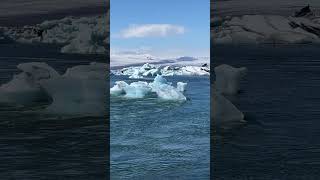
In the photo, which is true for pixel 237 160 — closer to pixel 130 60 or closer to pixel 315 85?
pixel 315 85

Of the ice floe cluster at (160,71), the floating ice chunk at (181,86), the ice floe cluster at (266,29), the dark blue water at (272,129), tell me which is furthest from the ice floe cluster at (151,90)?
the dark blue water at (272,129)

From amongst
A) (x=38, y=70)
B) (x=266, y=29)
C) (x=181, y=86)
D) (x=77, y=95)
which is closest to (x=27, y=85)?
(x=38, y=70)

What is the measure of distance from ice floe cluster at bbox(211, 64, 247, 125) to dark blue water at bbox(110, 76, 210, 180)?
1.16 metres

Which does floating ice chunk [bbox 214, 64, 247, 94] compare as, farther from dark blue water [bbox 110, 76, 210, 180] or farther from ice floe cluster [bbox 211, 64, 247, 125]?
dark blue water [bbox 110, 76, 210, 180]

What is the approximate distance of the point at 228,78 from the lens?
4078mm

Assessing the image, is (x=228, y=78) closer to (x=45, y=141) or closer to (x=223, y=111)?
(x=223, y=111)

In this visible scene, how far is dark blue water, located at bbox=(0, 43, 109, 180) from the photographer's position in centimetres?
404

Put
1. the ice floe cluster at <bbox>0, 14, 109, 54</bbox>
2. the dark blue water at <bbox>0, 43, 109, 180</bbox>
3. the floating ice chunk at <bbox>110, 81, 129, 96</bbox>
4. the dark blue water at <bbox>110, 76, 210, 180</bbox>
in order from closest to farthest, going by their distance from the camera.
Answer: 1. the dark blue water at <bbox>0, 43, 109, 180</bbox>
2. the ice floe cluster at <bbox>0, 14, 109, 54</bbox>
3. the dark blue water at <bbox>110, 76, 210, 180</bbox>
4. the floating ice chunk at <bbox>110, 81, 129, 96</bbox>

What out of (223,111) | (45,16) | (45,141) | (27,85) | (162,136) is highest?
(45,16)

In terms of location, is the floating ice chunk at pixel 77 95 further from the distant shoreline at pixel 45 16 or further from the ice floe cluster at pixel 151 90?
the ice floe cluster at pixel 151 90

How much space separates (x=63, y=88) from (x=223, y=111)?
53.6 inches

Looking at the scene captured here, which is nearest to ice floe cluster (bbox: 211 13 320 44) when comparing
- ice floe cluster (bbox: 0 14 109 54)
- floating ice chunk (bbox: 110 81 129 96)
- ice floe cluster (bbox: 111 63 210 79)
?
ice floe cluster (bbox: 0 14 109 54)

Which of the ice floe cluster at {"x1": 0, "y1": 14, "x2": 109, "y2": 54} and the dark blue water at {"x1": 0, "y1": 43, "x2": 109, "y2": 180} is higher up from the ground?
the ice floe cluster at {"x1": 0, "y1": 14, "x2": 109, "y2": 54}

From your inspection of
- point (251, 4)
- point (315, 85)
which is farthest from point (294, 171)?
point (251, 4)
